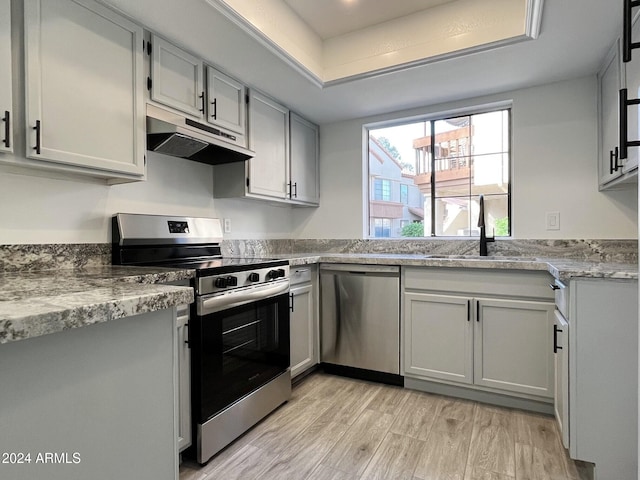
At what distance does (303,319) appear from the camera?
271 centimetres

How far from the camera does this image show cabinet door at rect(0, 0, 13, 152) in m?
1.32

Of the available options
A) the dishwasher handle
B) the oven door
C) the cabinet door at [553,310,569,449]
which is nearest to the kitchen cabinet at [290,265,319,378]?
the dishwasher handle

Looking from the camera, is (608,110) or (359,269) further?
(359,269)

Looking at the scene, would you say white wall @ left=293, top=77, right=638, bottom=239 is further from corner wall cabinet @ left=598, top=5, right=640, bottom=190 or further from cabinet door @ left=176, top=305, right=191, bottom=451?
cabinet door @ left=176, top=305, right=191, bottom=451

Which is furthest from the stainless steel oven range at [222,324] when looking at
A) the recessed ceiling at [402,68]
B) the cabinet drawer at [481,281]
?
the recessed ceiling at [402,68]

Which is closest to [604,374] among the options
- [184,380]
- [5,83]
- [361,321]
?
[361,321]

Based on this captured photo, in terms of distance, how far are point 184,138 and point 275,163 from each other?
1016 mm

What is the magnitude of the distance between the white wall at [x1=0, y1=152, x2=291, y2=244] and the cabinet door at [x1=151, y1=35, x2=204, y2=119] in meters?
0.39

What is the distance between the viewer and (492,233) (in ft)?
9.48

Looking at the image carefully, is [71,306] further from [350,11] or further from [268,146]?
[350,11]

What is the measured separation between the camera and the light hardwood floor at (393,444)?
1655 millimetres

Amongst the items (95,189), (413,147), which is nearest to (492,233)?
(413,147)

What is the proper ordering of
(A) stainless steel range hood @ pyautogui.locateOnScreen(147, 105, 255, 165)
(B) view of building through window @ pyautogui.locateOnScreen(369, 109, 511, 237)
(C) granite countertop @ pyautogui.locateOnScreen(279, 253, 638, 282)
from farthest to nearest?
1. (B) view of building through window @ pyautogui.locateOnScreen(369, 109, 511, 237)
2. (A) stainless steel range hood @ pyautogui.locateOnScreen(147, 105, 255, 165)
3. (C) granite countertop @ pyautogui.locateOnScreen(279, 253, 638, 282)

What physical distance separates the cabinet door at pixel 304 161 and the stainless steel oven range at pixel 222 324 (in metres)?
0.97
